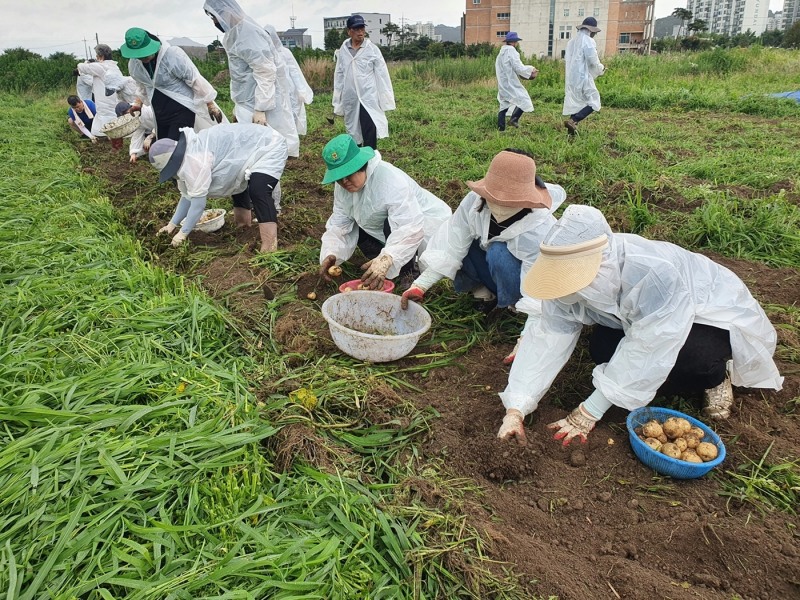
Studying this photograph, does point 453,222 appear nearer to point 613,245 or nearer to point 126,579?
point 613,245

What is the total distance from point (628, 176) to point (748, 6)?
468ft

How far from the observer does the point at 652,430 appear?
208cm

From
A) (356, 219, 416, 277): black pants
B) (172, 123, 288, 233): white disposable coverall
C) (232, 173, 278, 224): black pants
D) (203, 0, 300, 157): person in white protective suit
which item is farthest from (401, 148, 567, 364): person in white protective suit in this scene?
(203, 0, 300, 157): person in white protective suit

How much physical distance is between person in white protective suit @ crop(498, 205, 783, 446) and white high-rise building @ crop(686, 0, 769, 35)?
12286cm

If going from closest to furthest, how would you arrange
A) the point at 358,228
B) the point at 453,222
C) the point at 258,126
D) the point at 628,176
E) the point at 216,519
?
1. the point at 216,519
2. the point at 453,222
3. the point at 358,228
4. the point at 258,126
5. the point at 628,176

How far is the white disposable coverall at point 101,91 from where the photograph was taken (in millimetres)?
9219

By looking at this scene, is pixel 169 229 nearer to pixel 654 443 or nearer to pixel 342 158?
pixel 342 158

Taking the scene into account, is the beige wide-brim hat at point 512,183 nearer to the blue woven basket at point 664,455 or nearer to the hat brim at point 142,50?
the blue woven basket at point 664,455

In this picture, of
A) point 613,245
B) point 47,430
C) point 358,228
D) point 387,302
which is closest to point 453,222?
point 387,302

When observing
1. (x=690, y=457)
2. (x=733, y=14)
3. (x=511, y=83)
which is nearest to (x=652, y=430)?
(x=690, y=457)

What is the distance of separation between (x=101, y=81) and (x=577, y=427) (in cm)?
1032

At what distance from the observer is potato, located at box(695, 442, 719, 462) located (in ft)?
6.55

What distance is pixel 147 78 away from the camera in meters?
4.93

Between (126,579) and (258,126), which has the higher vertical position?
(258,126)
